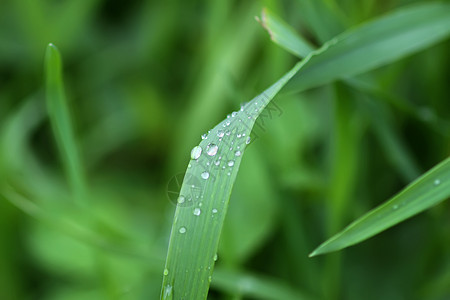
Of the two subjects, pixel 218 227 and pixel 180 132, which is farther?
pixel 180 132

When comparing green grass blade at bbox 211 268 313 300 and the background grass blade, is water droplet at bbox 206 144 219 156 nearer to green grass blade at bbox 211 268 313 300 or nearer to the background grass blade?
the background grass blade

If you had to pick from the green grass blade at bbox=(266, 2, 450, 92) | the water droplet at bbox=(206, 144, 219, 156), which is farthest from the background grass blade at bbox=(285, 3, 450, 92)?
the water droplet at bbox=(206, 144, 219, 156)

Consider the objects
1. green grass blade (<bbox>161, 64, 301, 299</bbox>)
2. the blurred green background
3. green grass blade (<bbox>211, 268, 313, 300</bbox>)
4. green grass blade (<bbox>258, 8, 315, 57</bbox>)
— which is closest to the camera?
green grass blade (<bbox>161, 64, 301, 299</bbox>)

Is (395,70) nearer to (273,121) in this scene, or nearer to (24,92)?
(273,121)

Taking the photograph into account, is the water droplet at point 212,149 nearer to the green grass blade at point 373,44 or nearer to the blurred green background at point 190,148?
the green grass blade at point 373,44

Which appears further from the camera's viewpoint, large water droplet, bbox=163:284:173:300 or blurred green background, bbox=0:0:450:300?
blurred green background, bbox=0:0:450:300

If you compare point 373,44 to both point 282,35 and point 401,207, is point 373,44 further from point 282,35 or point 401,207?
point 401,207

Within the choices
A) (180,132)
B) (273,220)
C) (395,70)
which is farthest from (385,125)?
(180,132)


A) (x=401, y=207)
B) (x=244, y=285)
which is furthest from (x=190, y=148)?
(x=401, y=207)
